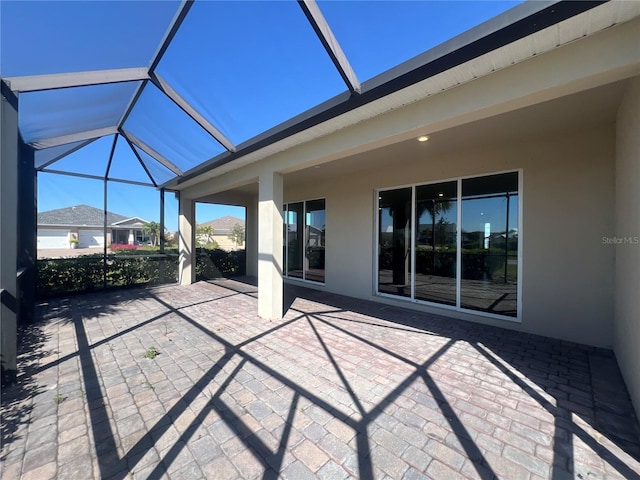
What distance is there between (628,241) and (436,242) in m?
2.82

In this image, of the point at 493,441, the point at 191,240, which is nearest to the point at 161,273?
the point at 191,240

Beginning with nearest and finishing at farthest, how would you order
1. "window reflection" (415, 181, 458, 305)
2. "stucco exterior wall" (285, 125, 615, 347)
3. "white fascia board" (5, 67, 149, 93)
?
"white fascia board" (5, 67, 149, 93), "stucco exterior wall" (285, 125, 615, 347), "window reflection" (415, 181, 458, 305)

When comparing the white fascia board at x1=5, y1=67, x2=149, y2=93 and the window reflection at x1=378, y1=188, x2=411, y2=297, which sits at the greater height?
the white fascia board at x1=5, y1=67, x2=149, y2=93

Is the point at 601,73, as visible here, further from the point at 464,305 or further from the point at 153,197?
the point at 153,197

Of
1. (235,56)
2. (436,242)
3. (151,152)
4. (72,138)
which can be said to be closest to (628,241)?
(436,242)

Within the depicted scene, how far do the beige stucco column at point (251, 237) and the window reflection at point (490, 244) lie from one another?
23.6ft

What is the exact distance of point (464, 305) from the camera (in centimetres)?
486

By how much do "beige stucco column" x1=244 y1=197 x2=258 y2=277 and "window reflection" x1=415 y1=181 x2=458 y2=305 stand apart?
20.7 feet

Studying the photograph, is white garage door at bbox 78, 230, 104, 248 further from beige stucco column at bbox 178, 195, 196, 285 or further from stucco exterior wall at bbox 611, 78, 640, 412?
stucco exterior wall at bbox 611, 78, 640, 412

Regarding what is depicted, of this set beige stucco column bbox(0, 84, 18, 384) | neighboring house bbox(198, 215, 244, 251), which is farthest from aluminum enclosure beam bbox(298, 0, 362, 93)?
neighboring house bbox(198, 215, 244, 251)

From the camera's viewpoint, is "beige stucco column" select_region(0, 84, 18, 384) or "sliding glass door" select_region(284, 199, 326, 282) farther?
"sliding glass door" select_region(284, 199, 326, 282)

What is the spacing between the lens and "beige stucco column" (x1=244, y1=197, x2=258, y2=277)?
10039 millimetres

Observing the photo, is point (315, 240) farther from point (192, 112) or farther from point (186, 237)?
point (192, 112)

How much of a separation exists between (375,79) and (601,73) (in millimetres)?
1699
